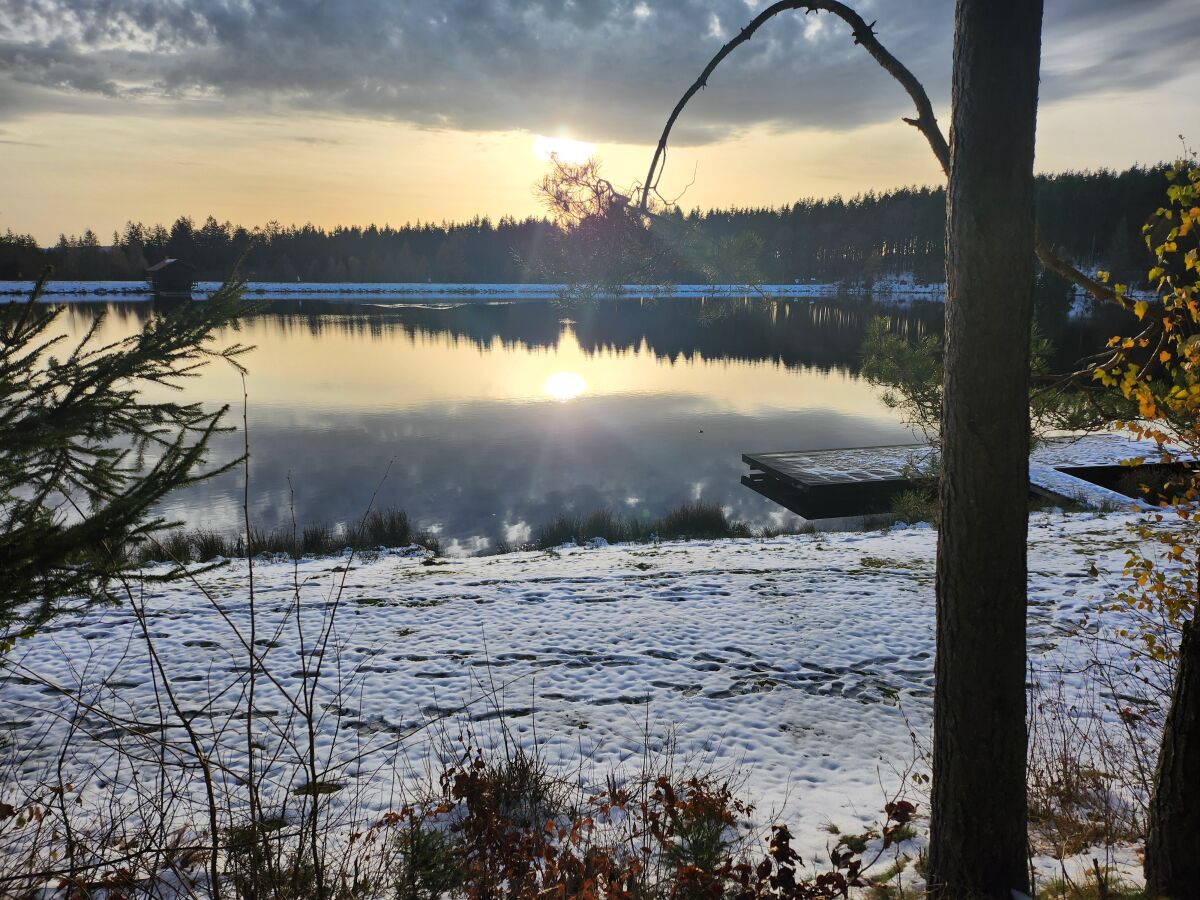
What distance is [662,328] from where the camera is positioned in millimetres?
70938

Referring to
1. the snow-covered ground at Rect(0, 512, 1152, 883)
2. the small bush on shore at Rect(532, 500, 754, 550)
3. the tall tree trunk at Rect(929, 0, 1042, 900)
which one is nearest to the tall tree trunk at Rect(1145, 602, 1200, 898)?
the tall tree trunk at Rect(929, 0, 1042, 900)

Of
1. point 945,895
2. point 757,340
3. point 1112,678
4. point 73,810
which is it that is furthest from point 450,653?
point 757,340

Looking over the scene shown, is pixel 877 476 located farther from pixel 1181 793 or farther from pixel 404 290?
pixel 404 290

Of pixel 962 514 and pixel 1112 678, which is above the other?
pixel 962 514

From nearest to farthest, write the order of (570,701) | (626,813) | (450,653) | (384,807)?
1. (626,813)
2. (384,807)
3. (570,701)
4. (450,653)

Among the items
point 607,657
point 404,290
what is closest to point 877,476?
point 607,657

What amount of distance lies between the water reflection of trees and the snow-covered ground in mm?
26642

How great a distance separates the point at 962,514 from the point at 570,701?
4.54 m

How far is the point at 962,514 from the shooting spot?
3455mm

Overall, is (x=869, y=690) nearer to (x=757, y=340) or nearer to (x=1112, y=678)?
(x=1112, y=678)

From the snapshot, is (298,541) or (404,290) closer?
(298,541)

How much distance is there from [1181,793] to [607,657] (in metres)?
5.37

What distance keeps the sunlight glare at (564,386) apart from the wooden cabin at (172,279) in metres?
64.4

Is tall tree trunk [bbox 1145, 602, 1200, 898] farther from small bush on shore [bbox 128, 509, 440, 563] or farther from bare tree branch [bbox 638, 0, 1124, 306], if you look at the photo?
small bush on shore [bbox 128, 509, 440, 563]
